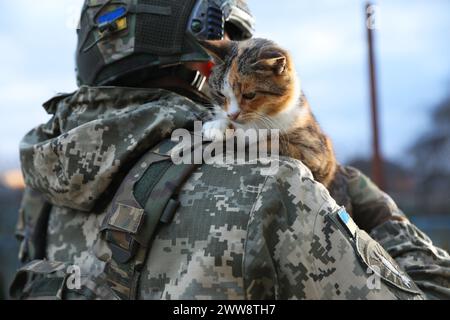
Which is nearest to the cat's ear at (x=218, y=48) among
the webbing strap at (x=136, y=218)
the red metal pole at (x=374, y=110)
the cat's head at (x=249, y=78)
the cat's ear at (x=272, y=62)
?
the cat's head at (x=249, y=78)

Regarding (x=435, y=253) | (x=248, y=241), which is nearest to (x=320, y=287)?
(x=248, y=241)

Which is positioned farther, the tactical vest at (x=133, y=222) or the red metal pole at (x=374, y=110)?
the red metal pole at (x=374, y=110)

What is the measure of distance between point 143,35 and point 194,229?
1221mm

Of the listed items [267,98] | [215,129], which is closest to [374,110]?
[267,98]

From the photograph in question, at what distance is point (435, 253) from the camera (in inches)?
104

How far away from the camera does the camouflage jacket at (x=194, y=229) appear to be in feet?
6.26

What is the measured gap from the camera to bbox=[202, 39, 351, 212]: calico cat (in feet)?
9.39

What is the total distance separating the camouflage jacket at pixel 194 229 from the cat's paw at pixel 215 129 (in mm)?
81

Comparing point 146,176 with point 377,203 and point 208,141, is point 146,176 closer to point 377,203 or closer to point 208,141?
point 208,141

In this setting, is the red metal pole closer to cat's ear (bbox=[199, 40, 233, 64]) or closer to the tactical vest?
cat's ear (bbox=[199, 40, 233, 64])

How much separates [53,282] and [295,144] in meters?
1.43

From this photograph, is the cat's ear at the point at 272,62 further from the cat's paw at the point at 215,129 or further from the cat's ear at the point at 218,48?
the cat's paw at the point at 215,129

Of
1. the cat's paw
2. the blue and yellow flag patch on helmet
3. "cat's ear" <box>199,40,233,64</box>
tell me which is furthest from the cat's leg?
the blue and yellow flag patch on helmet

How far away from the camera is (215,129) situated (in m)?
2.42
